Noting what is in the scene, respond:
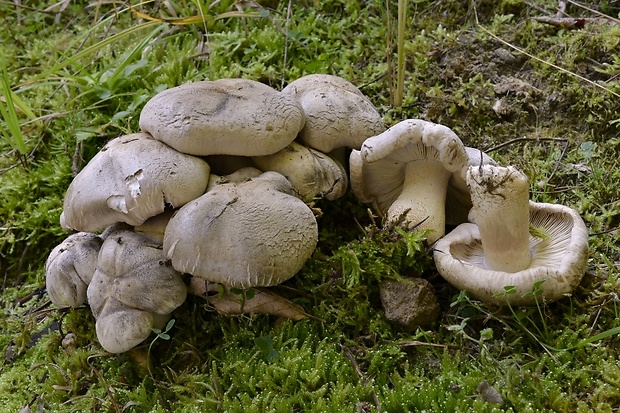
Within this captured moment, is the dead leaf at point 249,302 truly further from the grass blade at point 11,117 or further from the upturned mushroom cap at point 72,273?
the grass blade at point 11,117

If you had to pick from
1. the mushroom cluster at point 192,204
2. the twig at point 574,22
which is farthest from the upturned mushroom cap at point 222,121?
the twig at point 574,22

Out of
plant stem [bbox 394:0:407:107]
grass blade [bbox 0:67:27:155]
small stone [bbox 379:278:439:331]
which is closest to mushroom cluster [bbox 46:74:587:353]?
small stone [bbox 379:278:439:331]

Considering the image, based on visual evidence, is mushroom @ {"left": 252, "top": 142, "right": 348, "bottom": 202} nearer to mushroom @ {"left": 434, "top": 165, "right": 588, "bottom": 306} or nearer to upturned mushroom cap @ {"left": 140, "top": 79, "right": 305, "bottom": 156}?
upturned mushroom cap @ {"left": 140, "top": 79, "right": 305, "bottom": 156}

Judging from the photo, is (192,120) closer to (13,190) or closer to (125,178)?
(125,178)

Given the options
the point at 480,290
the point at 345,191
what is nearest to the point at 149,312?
the point at 345,191

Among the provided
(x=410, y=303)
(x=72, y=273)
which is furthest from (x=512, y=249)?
(x=72, y=273)
